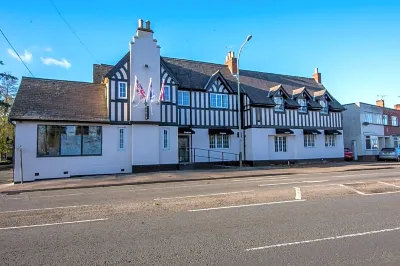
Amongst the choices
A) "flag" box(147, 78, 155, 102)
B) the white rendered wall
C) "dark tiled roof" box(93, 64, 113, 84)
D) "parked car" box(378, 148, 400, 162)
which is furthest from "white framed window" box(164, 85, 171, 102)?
"parked car" box(378, 148, 400, 162)

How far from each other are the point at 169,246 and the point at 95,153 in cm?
1716

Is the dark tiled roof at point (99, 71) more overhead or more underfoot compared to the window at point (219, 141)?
more overhead

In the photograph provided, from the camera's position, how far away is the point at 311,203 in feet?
29.2

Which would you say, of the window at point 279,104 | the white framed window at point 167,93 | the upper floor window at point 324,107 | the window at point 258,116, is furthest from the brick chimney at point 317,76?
the white framed window at point 167,93

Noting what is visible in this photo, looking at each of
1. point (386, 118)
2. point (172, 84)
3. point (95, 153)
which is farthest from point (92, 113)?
point (386, 118)

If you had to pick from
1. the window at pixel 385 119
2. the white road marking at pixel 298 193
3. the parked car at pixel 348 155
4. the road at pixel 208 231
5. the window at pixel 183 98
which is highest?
the window at pixel 183 98

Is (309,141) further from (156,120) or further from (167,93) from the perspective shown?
(156,120)

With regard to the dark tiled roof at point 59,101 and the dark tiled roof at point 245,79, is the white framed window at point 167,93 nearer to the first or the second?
the dark tiled roof at point 245,79

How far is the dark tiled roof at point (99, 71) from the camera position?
26.9m

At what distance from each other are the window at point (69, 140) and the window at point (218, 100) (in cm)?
1028

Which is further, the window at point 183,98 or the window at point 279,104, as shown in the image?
the window at point 279,104

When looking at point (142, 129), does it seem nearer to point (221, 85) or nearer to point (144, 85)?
point (144, 85)

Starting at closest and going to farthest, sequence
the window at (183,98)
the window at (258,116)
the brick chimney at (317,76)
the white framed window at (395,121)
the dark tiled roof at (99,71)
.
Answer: the window at (183,98) → the dark tiled roof at (99,71) → the window at (258,116) → the brick chimney at (317,76) → the white framed window at (395,121)

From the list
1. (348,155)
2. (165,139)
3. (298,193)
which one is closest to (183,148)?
(165,139)
